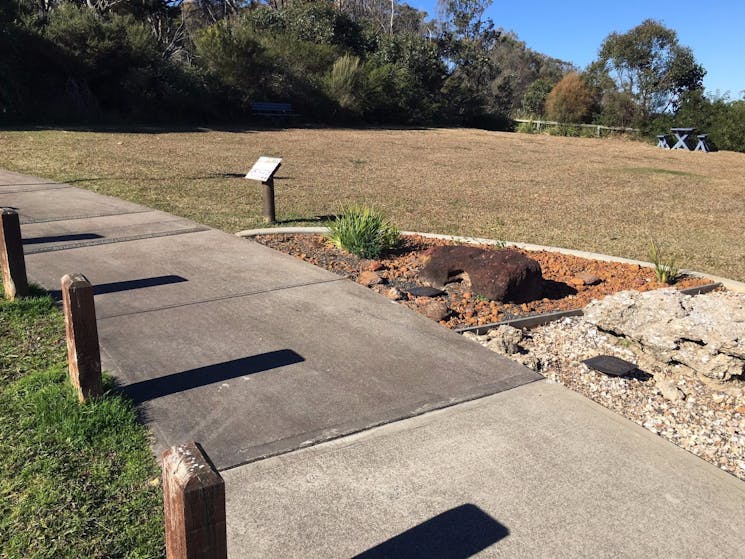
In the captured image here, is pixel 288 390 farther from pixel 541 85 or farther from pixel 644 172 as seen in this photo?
pixel 541 85

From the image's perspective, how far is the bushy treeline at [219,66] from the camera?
23.7 meters

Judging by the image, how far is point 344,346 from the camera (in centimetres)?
468

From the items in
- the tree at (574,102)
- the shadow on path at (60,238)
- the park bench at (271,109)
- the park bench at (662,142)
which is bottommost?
the shadow on path at (60,238)

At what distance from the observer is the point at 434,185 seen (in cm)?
1423

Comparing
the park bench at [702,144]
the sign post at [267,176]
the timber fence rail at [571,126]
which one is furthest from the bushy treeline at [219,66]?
the sign post at [267,176]

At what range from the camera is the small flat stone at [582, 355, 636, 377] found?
4.49 meters

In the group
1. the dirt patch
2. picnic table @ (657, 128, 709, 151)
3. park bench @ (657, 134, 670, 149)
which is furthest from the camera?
park bench @ (657, 134, 670, 149)

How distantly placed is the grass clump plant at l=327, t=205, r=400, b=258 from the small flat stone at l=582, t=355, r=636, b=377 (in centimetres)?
298

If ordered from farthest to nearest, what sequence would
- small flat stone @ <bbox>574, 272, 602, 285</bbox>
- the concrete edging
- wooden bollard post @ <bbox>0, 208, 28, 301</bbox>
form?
the concrete edging, small flat stone @ <bbox>574, 272, 602, 285</bbox>, wooden bollard post @ <bbox>0, 208, 28, 301</bbox>

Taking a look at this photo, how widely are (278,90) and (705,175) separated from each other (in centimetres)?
1953

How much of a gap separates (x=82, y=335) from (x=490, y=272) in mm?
3505

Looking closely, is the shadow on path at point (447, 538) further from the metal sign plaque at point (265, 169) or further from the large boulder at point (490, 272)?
the metal sign plaque at point (265, 169)

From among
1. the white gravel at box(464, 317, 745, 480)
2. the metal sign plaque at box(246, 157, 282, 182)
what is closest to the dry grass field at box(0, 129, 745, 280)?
the metal sign plaque at box(246, 157, 282, 182)

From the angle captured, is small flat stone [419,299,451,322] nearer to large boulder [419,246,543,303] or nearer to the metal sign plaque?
large boulder [419,246,543,303]
